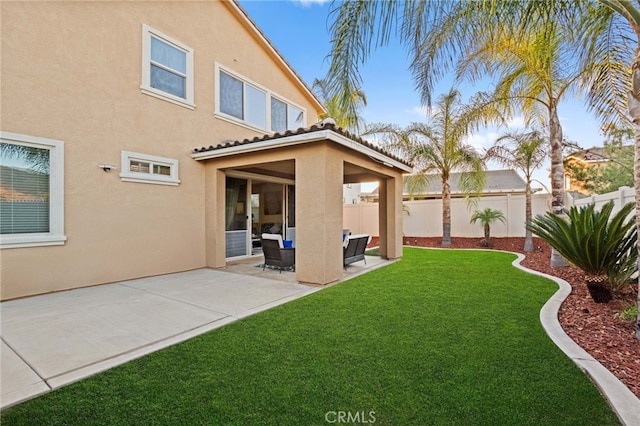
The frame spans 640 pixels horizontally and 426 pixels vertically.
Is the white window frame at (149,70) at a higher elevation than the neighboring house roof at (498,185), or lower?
higher

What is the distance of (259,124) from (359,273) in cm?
751

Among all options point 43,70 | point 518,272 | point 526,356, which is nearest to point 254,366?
point 526,356

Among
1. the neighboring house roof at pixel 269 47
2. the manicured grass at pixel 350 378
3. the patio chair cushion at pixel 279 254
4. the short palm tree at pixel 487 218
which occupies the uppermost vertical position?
the neighboring house roof at pixel 269 47

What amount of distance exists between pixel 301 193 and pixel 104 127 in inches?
208

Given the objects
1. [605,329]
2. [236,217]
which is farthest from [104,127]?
[605,329]

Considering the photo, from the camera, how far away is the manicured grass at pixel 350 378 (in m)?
2.82

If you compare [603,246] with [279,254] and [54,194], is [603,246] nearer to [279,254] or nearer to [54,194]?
[279,254]

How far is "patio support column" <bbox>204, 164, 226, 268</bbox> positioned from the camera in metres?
10.1

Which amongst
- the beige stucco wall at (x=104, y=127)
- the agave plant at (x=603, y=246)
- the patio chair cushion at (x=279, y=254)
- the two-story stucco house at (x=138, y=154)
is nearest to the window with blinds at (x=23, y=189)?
the two-story stucco house at (x=138, y=154)

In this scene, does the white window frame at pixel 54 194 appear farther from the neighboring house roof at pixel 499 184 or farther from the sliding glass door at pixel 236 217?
the neighboring house roof at pixel 499 184

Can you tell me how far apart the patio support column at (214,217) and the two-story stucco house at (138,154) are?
0.03 m

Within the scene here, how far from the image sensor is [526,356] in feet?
12.8

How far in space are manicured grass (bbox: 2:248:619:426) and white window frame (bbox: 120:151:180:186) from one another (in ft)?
18.4

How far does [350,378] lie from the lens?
3428 millimetres
